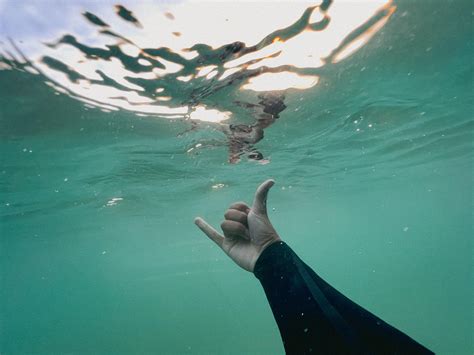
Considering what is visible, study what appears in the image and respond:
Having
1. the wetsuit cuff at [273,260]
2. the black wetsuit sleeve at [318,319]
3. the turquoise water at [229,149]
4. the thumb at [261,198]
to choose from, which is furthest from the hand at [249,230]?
the turquoise water at [229,149]

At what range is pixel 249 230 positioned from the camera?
4.18 m

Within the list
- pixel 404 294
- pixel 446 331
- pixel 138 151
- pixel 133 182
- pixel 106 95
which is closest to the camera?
pixel 106 95

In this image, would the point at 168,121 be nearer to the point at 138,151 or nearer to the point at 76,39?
the point at 138,151

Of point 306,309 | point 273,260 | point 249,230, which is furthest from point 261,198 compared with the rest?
point 306,309

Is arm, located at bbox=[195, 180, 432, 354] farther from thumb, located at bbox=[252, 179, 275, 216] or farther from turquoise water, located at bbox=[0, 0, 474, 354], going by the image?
turquoise water, located at bbox=[0, 0, 474, 354]

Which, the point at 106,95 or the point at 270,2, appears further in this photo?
the point at 106,95

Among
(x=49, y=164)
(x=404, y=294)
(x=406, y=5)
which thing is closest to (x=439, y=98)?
(x=406, y=5)

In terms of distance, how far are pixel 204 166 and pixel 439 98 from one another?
13715 millimetres

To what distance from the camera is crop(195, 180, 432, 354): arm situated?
9.99 ft

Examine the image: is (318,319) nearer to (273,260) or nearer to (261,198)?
(273,260)

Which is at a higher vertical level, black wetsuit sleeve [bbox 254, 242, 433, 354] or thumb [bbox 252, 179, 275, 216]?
thumb [bbox 252, 179, 275, 216]

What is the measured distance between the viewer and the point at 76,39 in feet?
24.1

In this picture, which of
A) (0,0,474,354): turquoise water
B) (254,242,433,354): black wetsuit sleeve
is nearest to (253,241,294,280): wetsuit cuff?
(254,242,433,354): black wetsuit sleeve

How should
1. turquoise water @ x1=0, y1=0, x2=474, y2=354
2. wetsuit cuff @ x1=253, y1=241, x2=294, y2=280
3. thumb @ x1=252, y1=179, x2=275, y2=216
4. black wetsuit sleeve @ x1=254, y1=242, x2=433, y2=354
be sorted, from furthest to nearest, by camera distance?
turquoise water @ x1=0, y1=0, x2=474, y2=354 → thumb @ x1=252, y1=179, x2=275, y2=216 → wetsuit cuff @ x1=253, y1=241, x2=294, y2=280 → black wetsuit sleeve @ x1=254, y1=242, x2=433, y2=354
